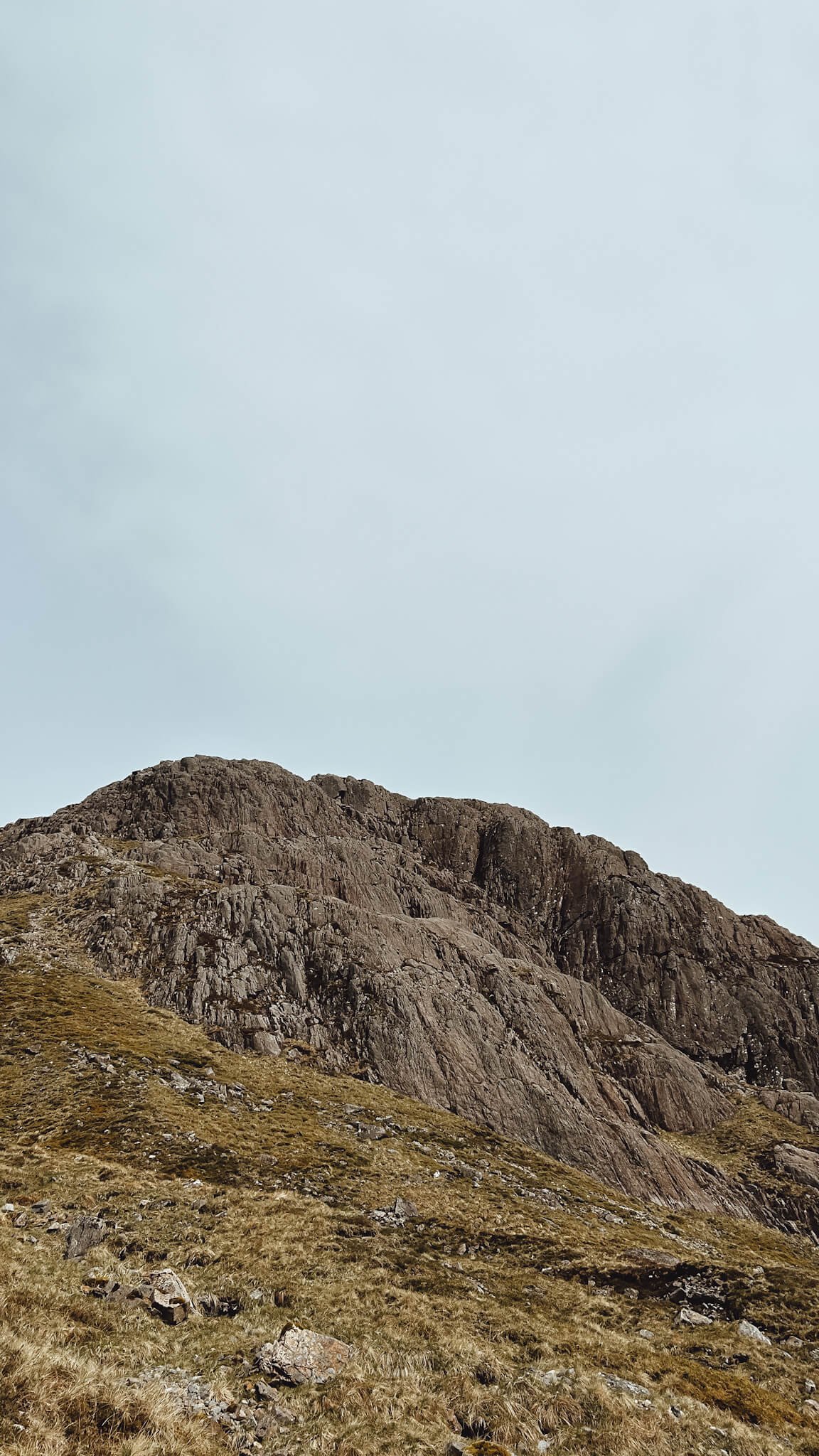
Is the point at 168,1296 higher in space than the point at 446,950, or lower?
lower

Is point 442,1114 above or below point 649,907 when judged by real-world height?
below

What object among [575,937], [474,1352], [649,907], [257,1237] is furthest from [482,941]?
[474,1352]

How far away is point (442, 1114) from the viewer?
58.6 m

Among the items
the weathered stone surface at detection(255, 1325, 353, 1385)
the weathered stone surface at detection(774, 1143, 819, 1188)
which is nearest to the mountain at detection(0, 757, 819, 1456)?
the weathered stone surface at detection(255, 1325, 353, 1385)

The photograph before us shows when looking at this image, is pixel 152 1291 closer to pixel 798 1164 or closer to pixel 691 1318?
pixel 691 1318

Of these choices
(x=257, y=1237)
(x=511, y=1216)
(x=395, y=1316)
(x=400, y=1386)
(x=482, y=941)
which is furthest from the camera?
(x=482, y=941)

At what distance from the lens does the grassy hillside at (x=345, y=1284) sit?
1351 centimetres

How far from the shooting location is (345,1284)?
2188 centimetres

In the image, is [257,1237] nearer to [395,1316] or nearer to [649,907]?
[395,1316]

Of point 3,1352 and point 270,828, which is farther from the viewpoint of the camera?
point 270,828

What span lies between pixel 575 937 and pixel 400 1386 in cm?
12344

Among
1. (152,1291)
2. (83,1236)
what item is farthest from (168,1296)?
(83,1236)

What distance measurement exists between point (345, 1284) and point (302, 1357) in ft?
23.0

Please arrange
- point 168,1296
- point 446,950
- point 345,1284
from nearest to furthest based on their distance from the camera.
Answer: point 168,1296, point 345,1284, point 446,950
